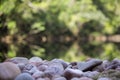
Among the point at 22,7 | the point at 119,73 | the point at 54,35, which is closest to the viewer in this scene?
the point at 119,73

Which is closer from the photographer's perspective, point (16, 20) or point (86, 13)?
point (16, 20)

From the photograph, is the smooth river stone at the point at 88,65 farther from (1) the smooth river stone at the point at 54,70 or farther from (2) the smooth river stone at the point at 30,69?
(2) the smooth river stone at the point at 30,69

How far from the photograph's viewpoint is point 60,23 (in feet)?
59.8

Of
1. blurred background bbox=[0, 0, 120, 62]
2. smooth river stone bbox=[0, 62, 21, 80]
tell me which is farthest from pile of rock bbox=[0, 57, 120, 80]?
blurred background bbox=[0, 0, 120, 62]

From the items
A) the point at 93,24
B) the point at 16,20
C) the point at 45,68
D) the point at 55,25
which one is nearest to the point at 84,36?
the point at 93,24

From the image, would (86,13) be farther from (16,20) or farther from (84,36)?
(16,20)

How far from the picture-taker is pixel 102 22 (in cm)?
1922

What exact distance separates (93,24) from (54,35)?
7.32 feet

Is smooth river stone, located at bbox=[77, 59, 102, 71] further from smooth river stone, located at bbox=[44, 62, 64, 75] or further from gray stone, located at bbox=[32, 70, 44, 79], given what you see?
gray stone, located at bbox=[32, 70, 44, 79]

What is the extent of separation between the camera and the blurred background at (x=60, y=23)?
15.2 metres

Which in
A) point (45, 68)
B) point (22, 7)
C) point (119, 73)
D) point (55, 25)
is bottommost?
point (119, 73)

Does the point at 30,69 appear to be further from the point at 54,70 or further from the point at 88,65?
the point at 88,65

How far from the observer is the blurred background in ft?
50.0

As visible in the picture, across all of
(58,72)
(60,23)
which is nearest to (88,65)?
(58,72)
